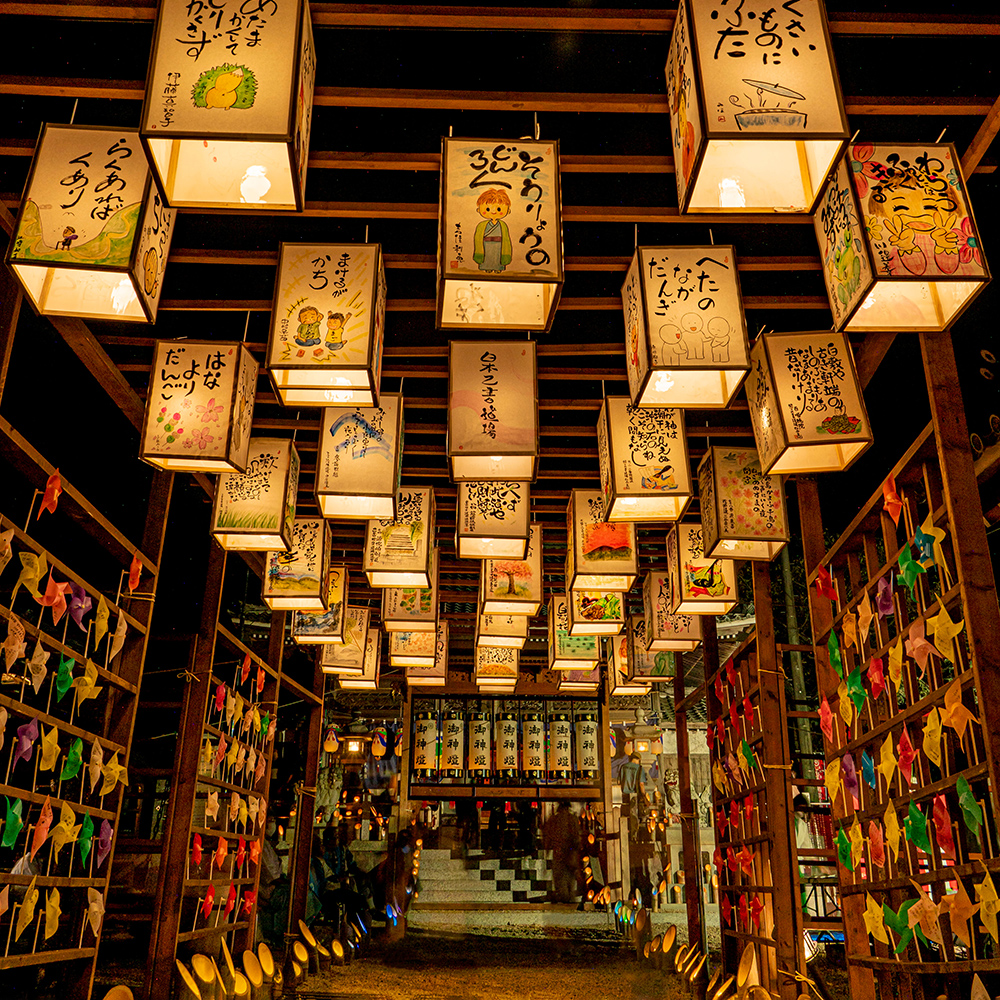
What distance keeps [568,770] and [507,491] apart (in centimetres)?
846

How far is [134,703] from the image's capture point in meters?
5.66

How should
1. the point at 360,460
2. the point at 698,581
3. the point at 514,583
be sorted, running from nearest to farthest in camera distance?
the point at 360,460 → the point at 698,581 → the point at 514,583

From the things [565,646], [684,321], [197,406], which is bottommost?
[565,646]

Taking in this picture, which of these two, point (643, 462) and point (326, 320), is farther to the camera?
point (643, 462)

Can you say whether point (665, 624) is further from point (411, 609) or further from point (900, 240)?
point (900, 240)

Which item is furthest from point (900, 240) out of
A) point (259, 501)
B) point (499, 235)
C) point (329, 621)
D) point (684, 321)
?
point (329, 621)

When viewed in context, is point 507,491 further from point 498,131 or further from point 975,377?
point 975,377

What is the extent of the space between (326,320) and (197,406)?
103 centimetres

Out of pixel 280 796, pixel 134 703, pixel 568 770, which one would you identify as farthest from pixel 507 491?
pixel 280 796

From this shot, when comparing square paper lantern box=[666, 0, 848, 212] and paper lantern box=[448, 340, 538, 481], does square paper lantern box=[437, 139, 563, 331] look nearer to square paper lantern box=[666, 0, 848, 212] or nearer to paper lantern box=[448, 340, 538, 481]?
square paper lantern box=[666, 0, 848, 212]

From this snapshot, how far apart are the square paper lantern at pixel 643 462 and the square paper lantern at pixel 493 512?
2.68 feet

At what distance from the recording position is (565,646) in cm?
958

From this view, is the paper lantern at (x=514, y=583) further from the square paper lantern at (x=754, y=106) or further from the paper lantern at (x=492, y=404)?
the square paper lantern at (x=754, y=106)

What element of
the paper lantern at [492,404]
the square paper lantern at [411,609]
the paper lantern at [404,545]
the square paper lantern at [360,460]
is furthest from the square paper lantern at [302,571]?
the paper lantern at [492,404]
